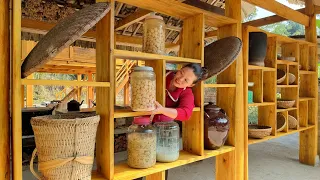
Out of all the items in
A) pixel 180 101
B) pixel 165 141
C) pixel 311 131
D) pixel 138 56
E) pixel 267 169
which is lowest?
pixel 267 169

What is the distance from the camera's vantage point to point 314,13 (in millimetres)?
3250

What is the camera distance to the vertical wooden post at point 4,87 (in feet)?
3.51

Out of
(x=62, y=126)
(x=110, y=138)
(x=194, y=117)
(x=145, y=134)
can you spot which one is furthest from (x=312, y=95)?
(x=62, y=126)

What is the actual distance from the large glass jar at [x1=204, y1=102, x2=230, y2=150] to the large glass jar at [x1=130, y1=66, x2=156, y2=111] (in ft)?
2.05

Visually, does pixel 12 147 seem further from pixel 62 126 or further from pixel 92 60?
pixel 92 60

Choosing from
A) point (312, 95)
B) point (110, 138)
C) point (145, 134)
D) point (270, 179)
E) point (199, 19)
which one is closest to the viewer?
point (110, 138)

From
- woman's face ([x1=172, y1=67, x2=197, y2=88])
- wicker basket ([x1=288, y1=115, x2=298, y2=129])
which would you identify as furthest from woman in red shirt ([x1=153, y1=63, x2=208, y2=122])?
wicker basket ([x1=288, y1=115, x2=298, y2=129])

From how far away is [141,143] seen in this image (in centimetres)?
137

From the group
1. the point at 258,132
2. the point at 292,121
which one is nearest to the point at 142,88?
the point at 258,132

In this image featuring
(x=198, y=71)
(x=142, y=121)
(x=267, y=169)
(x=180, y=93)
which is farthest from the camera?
(x=267, y=169)

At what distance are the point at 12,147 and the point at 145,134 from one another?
65 centimetres

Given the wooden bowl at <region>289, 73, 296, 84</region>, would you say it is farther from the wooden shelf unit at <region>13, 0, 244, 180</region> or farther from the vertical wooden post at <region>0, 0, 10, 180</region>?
the vertical wooden post at <region>0, 0, 10, 180</region>

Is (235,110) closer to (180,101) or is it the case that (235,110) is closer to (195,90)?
(195,90)

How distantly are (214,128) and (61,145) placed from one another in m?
1.11
